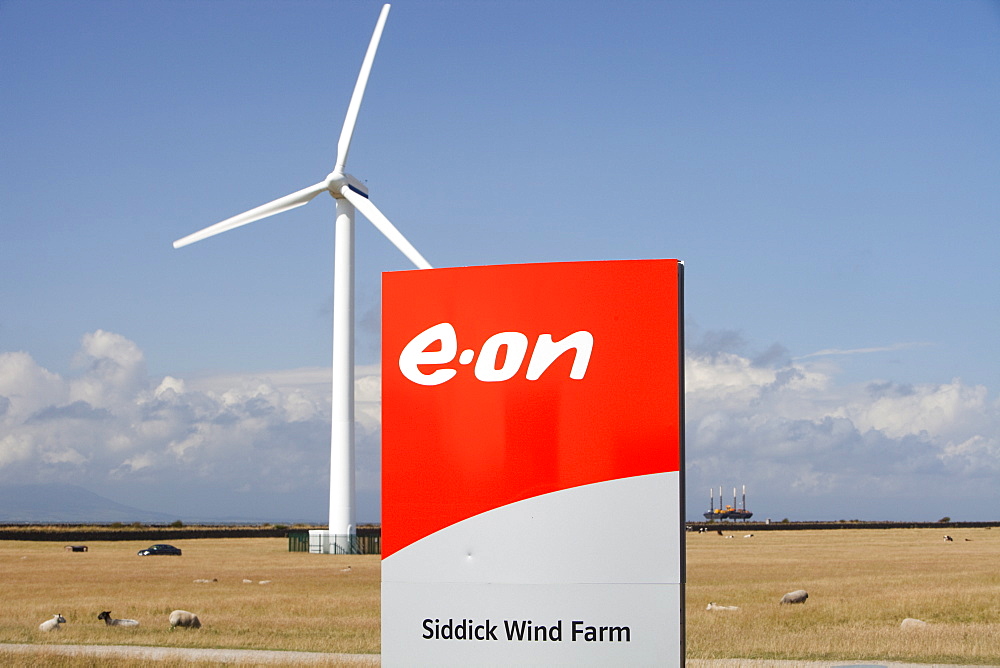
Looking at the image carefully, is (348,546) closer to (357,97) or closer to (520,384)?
(357,97)

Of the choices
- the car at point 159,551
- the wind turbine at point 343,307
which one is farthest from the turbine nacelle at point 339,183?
the car at point 159,551

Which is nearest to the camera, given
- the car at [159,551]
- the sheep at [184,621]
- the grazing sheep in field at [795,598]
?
the sheep at [184,621]

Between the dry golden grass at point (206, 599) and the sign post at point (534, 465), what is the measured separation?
17095 mm

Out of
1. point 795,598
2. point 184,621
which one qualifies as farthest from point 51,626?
point 795,598

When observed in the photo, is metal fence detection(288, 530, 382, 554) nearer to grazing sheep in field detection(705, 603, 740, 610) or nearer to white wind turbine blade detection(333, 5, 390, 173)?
white wind turbine blade detection(333, 5, 390, 173)

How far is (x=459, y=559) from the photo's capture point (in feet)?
38.3

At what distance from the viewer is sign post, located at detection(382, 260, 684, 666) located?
36.7ft

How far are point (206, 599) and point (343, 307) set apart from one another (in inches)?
1735

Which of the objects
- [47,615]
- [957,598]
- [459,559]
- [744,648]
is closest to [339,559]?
[47,615]

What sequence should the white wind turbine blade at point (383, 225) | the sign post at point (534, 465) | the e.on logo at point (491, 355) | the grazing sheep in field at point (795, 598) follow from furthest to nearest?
the white wind turbine blade at point (383, 225), the grazing sheep in field at point (795, 598), the e.on logo at point (491, 355), the sign post at point (534, 465)

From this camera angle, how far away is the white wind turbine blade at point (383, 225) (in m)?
67.1

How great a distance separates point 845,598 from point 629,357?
35.5 m

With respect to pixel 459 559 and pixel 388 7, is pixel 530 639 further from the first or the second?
pixel 388 7

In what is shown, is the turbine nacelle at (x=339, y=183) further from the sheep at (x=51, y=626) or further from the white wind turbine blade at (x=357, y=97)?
the sheep at (x=51, y=626)
